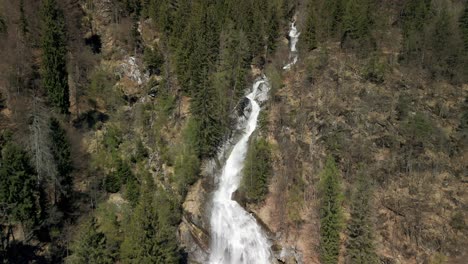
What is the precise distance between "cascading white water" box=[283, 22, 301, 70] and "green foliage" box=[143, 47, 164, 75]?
85.2 feet

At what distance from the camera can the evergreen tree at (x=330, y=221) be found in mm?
49938

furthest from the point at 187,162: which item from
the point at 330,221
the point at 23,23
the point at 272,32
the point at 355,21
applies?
the point at 355,21

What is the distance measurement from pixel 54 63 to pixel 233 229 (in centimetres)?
3788

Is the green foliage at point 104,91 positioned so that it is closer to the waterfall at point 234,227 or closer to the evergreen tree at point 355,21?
the waterfall at point 234,227

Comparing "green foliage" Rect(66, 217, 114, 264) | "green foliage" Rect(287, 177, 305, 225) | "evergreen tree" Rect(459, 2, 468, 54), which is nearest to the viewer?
"green foliage" Rect(66, 217, 114, 264)

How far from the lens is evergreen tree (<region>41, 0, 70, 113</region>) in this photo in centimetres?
5606

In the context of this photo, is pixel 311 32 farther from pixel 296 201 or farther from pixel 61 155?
pixel 61 155

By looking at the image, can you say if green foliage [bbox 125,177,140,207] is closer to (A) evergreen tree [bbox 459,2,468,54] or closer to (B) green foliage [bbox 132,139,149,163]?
(B) green foliage [bbox 132,139,149,163]

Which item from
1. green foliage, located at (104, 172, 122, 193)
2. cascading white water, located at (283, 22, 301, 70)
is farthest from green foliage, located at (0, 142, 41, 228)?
cascading white water, located at (283, 22, 301, 70)

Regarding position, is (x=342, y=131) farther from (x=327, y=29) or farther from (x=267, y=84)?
(x=327, y=29)

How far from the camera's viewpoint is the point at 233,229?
55.1m

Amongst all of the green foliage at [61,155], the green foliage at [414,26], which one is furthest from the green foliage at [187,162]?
the green foliage at [414,26]

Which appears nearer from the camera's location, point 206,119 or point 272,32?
point 206,119

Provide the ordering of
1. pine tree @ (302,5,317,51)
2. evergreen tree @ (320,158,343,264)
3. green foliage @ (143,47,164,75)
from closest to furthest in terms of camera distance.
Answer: evergreen tree @ (320,158,343,264), green foliage @ (143,47,164,75), pine tree @ (302,5,317,51)
